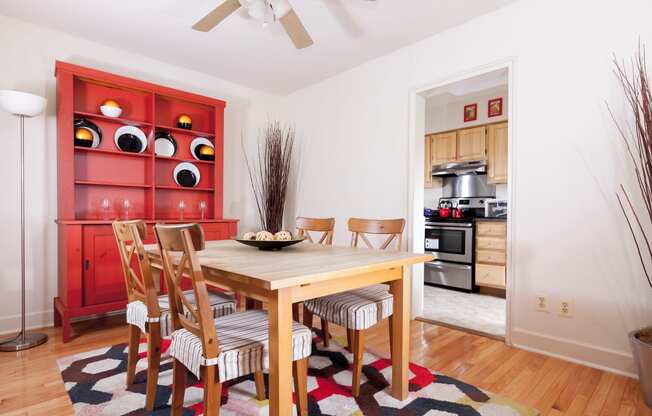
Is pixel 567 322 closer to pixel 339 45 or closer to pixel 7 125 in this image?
pixel 339 45

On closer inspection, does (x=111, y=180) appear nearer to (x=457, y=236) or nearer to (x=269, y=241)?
(x=269, y=241)

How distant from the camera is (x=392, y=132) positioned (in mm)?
3307

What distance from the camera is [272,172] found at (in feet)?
13.4

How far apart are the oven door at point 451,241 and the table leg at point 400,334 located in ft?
9.15

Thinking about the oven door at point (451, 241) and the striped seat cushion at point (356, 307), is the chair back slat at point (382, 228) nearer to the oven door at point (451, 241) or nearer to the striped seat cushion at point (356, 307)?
the striped seat cushion at point (356, 307)

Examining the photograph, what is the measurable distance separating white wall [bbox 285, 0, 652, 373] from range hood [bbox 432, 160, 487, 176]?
76.9 inches

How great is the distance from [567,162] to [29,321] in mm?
4219

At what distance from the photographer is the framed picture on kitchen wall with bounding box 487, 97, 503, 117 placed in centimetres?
446

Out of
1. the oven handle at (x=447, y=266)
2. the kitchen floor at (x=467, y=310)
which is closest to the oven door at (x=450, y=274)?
the oven handle at (x=447, y=266)

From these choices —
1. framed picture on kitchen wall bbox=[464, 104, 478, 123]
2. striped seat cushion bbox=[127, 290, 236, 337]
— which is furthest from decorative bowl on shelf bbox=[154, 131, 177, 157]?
framed picture on kitchen wall bbox=[464, 104, 478, 123]

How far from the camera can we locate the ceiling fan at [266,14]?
2090mm

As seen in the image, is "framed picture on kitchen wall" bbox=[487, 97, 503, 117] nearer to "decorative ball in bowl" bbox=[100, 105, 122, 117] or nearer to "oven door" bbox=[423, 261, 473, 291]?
"oven door" bbox=[423, 261, 473, 291]

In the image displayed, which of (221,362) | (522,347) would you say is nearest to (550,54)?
(522,347)

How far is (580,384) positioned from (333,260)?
63.1 inches
